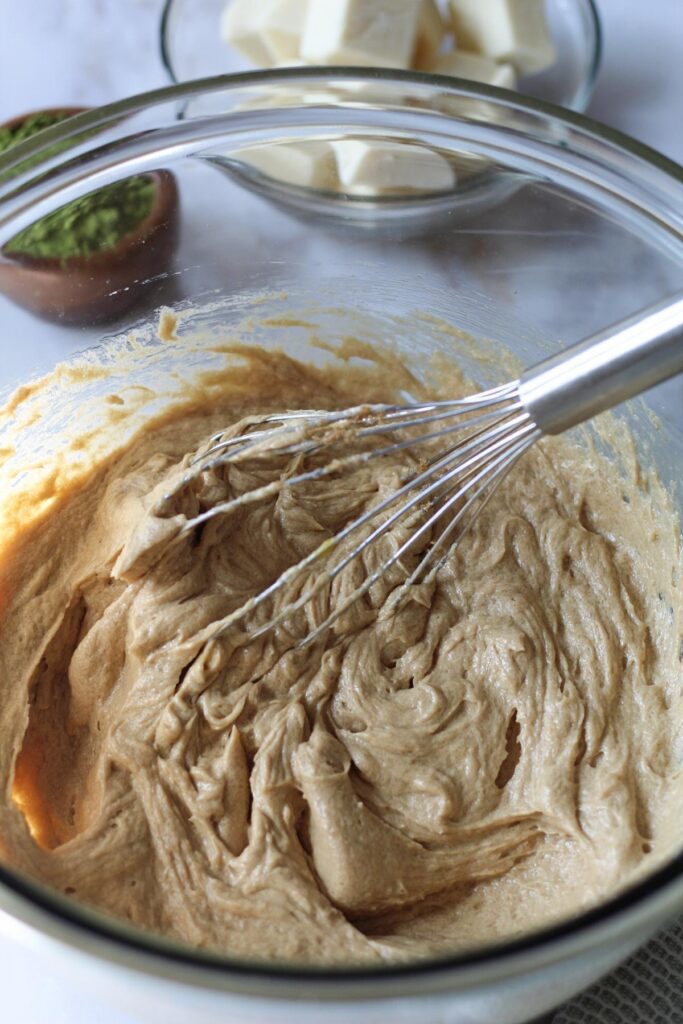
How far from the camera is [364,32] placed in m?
1.88

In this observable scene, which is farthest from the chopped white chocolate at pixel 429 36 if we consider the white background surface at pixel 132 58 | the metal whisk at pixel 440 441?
the metal whisk at pixel 440 441

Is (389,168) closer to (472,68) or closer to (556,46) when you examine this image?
(472,68)

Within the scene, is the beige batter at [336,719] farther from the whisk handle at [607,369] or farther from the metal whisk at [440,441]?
the whisk handle at [607,369]

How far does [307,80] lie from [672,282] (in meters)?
0.56

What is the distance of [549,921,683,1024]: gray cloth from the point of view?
1.24 metres

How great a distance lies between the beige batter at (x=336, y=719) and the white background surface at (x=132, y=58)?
1042 mm

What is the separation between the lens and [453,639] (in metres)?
1.37

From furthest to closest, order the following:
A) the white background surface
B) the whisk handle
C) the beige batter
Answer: the white background surface → the beige batter → the whisk handle

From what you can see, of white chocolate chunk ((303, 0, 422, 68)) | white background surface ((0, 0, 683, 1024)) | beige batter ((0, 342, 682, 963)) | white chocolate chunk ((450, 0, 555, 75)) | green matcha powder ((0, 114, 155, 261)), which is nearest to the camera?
beige batter ((0, 342, 682, 963))

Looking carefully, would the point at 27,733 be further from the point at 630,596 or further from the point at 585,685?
the point at 630,596

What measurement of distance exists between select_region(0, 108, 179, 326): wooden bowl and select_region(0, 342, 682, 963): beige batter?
242 mm

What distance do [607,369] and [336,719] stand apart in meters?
0.55

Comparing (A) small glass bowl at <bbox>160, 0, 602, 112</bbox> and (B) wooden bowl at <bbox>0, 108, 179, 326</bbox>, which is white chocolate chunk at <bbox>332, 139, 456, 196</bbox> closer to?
(B) wooden bowl at <bbox>0, 108, 179, 326</bbox>

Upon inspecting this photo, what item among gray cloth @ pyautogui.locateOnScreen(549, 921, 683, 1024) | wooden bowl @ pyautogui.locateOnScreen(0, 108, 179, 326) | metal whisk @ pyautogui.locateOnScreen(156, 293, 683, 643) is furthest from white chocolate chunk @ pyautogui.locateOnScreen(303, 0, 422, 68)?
gray cloth @ pyautogui.locateOnScreen(549, 921, 683, 1024)
